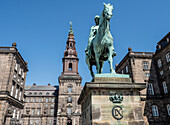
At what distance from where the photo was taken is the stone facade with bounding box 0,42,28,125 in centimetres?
2542

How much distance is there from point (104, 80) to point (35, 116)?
65.7 metres

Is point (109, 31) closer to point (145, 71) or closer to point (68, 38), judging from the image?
point (145, 71)

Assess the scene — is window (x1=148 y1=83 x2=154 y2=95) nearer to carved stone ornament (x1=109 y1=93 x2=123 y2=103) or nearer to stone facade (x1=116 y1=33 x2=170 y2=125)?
stone facade (x1=116 y1=33 x2=170 y2=125)

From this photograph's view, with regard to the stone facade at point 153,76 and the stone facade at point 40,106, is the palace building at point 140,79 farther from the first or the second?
the stone facade at point 40,106

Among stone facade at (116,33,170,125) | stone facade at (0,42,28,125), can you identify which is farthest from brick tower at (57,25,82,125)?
stone facade at (116,33,170,125)

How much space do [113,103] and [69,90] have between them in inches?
2039

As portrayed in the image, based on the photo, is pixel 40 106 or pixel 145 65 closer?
pixel 145 65

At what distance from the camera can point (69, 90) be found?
55.6m

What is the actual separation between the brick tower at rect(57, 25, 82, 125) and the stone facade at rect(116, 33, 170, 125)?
Result: 27799mm

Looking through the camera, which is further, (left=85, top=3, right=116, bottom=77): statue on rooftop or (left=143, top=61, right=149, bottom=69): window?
(left=143, top=61, right=149, bottom=69): window

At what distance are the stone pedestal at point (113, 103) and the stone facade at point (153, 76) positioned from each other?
23.2 m

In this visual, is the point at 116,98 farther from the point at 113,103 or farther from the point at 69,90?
the point at 69,90

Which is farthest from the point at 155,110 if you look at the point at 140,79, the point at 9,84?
the point at 9,84

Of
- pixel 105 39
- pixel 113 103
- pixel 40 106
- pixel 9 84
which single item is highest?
pixel 9 84
